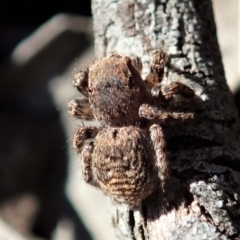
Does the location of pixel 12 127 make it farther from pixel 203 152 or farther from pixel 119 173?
pixel 203 152

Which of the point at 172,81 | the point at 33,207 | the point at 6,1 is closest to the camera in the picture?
the point at 172,81

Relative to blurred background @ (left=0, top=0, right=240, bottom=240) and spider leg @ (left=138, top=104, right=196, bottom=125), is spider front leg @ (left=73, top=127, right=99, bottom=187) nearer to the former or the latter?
spider leg @ (left=138, top=104, right=196, bottom=125)

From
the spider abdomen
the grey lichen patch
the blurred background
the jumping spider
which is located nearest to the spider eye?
the jumping spider

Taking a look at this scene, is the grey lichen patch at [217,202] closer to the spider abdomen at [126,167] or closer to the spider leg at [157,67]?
the spider abdomen at [126,167]

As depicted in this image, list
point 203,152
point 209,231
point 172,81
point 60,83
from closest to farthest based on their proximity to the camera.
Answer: point 209,231
point 203,152
point 172,81
point 60,83

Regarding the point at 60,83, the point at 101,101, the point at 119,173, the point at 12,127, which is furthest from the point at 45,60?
the point at 119,173

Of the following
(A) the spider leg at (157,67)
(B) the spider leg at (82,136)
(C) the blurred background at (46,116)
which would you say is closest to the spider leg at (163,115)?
(A) the spider leg at (157,67)

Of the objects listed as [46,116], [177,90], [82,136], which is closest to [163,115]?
[177,90]
